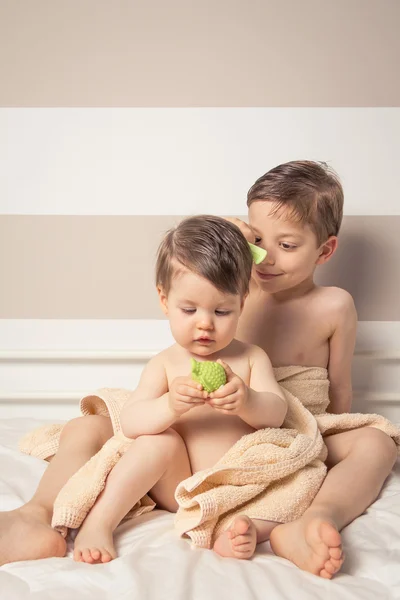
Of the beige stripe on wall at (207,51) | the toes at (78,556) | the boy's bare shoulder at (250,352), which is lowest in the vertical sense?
the toes at (78,556)

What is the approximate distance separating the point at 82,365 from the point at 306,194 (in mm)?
826

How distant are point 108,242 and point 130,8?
61 centimetres

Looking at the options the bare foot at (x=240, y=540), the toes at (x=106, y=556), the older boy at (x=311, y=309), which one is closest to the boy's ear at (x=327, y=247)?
the older boy at (x=311, y=309)

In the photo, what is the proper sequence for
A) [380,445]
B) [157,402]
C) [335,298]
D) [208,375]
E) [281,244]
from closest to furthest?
[208,375] < [157,402] < [380,445] < [281,244] < [335,298]

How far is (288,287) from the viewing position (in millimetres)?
1523

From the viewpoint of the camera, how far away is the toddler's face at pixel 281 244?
1.46 metres

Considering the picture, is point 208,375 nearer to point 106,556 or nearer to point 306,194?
point 106,556

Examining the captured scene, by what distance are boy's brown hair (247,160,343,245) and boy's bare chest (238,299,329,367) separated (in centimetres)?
17

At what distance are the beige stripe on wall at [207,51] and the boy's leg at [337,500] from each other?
936 millimetres

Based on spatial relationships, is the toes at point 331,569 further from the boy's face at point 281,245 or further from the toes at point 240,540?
the boy's face at point 281,245

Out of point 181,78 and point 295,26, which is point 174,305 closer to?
point 181,78

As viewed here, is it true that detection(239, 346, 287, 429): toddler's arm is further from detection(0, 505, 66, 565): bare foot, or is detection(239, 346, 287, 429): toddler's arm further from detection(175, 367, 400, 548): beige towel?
detection(0, 505, 66, 565): bare foot

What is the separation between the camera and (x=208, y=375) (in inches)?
44.1

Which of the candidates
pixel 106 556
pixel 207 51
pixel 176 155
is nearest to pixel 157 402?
pixel 106 556
